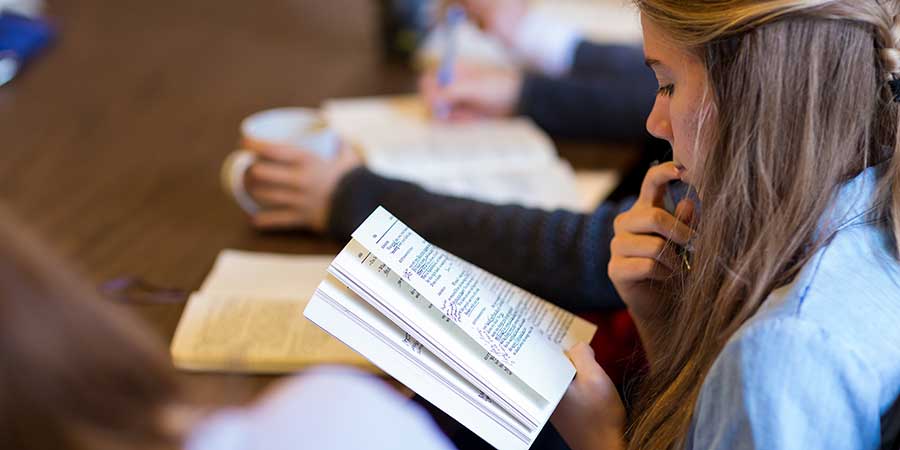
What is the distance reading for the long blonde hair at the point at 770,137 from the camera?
56 centimetres

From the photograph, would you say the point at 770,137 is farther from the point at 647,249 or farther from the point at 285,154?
the point at 285,154

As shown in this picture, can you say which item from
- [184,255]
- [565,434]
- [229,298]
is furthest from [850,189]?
Result: [184,255]

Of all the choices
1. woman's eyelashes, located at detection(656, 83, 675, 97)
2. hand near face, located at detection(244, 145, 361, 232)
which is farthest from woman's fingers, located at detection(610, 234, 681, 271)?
hand near face, located at detection(244, 145, 361, 232)

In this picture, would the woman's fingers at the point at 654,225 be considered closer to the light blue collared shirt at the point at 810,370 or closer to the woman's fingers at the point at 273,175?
the light blue collared shirt at the point at 810,370

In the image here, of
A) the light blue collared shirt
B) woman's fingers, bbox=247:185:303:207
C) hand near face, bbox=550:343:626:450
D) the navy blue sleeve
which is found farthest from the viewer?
the navy blue sleeve

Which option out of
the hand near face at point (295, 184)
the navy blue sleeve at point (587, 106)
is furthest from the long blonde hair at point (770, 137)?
the navy blue sleeve at point (587, 106)

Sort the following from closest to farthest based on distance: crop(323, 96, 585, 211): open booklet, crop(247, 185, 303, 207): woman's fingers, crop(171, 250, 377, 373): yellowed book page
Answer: crop(171, 250, 377, 373): yellowed book page, crop(247, 185, 303, 207): woman's fingers, crop(323, 96, 585, 211): open booklet

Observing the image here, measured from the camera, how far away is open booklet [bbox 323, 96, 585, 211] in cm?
113

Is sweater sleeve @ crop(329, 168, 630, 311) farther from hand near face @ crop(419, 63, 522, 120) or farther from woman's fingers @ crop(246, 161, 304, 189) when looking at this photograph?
hand near face @ crop(419, 63, 522, 120)

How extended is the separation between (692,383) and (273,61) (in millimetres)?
1064

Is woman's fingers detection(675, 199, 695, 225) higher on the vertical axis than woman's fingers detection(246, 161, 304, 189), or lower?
higher

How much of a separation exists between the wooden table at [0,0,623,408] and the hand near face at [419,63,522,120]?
134 millimetres

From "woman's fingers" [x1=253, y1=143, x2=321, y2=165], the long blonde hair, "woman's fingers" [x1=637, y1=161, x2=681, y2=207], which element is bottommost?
"woman's fingers" [x1=253, y1=143, x2=321, y2=165]

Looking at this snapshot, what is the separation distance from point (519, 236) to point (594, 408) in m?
0.28
